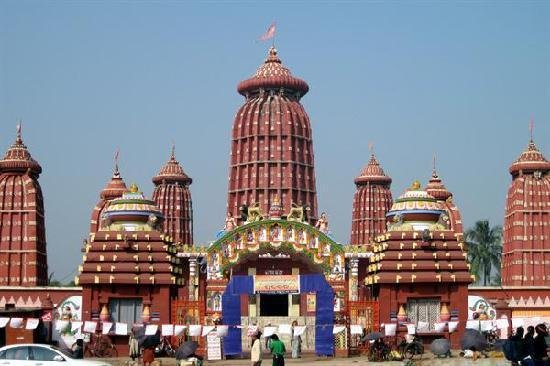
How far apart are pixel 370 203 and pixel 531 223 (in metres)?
26.9

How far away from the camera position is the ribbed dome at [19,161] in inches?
3312

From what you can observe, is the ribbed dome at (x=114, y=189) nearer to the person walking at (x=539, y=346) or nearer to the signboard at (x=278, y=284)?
the signboard at (x=278, y=284)

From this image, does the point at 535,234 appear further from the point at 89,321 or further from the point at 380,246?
the point at 89,321

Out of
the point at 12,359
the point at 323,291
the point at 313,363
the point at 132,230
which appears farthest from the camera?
the point at 132,230

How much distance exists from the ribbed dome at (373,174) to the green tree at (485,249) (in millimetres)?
14781

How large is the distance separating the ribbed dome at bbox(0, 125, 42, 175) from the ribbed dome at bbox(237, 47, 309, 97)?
20954 millimetres

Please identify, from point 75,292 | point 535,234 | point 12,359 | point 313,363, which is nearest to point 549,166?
point 535,234

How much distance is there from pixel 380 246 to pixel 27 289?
27955 millimetres

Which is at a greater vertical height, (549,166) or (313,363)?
(549,166)

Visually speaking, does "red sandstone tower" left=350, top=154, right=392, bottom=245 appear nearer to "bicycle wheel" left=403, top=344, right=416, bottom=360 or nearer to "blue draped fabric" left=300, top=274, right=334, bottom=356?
"blue draped fabric" left=300, top=274, right=334, bottom=356

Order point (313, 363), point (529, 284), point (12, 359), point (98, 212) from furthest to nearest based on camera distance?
1. point (98, 212)
2. point (529, 284)
3. point (313, 363)
4. point (12, 359)

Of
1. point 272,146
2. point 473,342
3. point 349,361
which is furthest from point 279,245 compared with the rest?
point 272,146

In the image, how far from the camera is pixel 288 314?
73.5m

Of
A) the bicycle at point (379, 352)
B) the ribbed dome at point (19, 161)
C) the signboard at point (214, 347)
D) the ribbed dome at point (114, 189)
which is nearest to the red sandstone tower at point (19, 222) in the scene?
the ribbed dome at point (19, 161)
